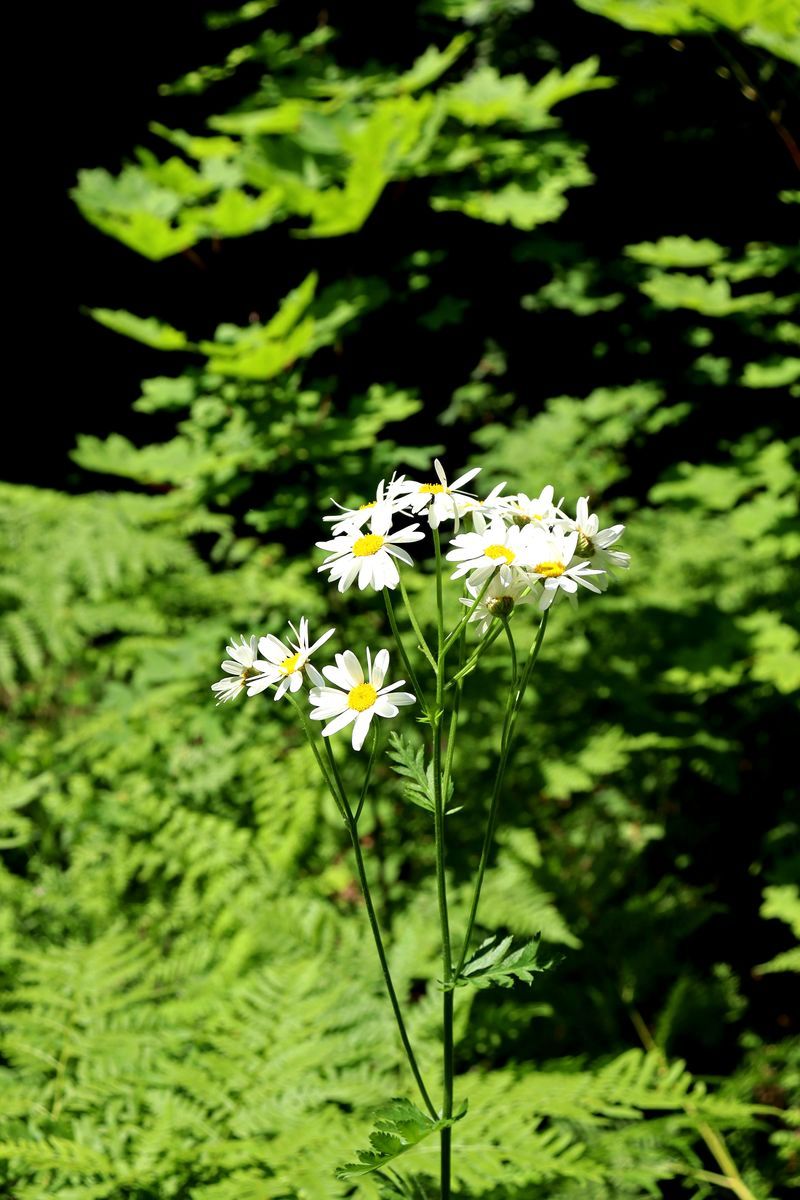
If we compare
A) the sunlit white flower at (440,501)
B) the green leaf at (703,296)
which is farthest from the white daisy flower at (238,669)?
the green leaf at (703,296)

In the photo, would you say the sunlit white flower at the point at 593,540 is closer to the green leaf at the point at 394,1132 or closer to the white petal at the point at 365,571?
the white petal at the point at 365,571

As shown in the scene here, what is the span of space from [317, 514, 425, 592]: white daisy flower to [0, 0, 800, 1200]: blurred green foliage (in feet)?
1.67

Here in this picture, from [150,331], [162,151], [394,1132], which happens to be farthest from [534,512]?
[162,151]

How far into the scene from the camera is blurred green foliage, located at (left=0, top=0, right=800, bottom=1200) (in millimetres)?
1434

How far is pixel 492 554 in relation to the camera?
82 centimetres

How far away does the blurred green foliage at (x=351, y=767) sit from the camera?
1434 mm

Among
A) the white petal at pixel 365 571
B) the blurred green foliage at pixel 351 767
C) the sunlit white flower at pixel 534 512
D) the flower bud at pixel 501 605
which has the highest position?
the sunlit white flower at pixel 534 512

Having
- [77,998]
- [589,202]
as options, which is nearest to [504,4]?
[589,202]

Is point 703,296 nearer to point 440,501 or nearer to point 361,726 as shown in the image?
point 440,501

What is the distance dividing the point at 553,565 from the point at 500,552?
0.05 meters

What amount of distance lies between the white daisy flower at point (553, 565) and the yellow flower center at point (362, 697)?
179 millimetres

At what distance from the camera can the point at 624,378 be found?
12.5ft

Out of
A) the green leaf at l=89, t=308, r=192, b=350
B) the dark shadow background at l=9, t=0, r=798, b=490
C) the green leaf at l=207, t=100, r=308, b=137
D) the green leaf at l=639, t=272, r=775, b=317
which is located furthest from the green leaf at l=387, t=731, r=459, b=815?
the dark shadow background at l=9, t=0, r=798, b=490

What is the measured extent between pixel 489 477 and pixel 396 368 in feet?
1.72
